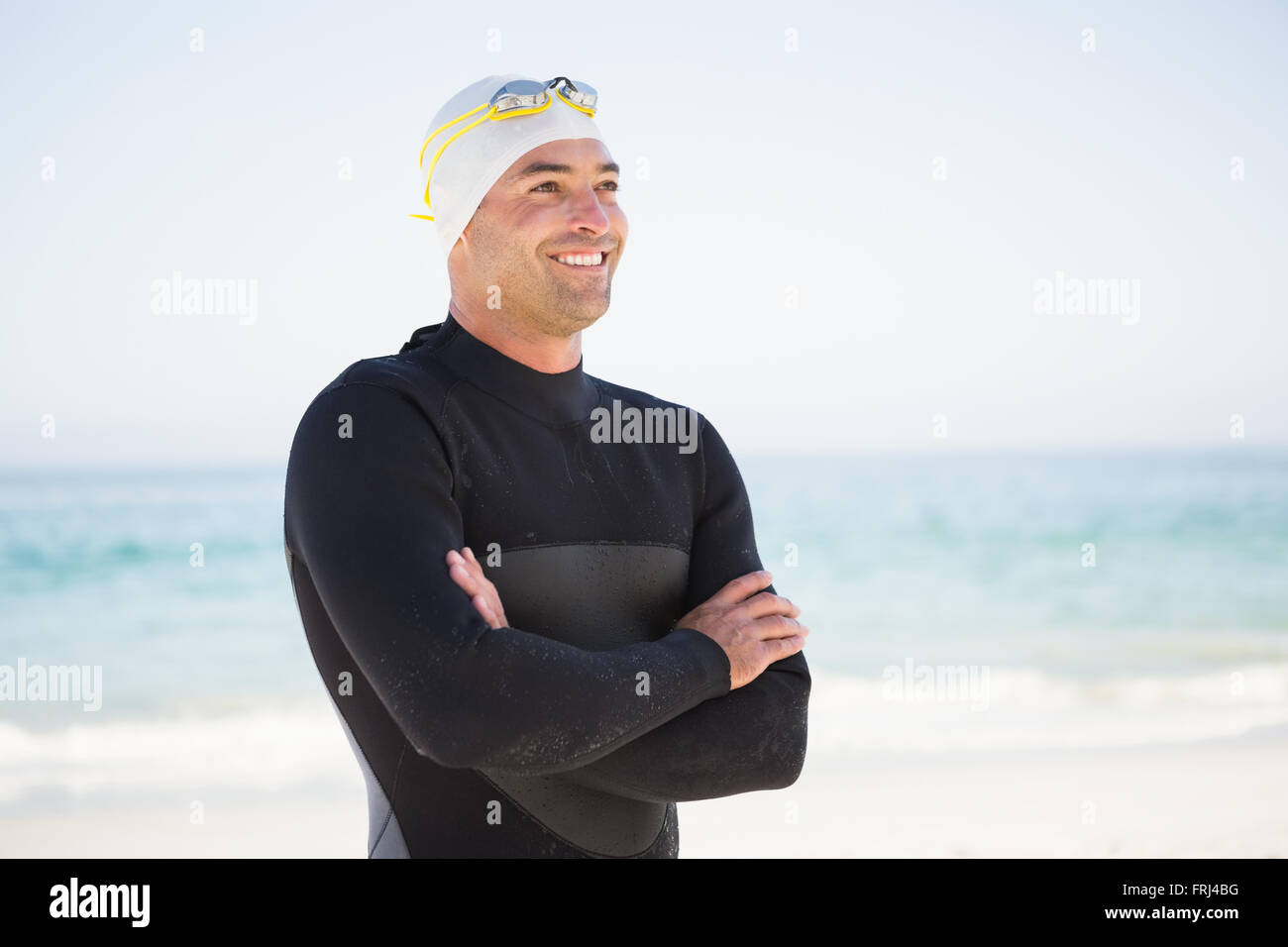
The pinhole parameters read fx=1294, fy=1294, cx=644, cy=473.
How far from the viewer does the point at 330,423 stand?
2248mm

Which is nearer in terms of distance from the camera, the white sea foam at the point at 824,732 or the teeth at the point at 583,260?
the teeth at the point at 583,260

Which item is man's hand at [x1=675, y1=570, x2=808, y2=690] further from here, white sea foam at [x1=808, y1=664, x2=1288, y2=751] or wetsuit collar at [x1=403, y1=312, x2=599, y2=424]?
white sea foam at [x1=808, y1=664, x2=1288, y2=751]

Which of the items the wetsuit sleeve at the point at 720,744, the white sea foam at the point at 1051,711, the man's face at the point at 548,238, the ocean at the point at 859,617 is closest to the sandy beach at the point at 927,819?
the ocean at the point at 859,617

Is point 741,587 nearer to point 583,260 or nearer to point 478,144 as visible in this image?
point 583,260

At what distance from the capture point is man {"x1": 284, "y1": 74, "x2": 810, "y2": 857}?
2.09m

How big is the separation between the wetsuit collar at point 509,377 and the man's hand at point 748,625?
0.48 meters

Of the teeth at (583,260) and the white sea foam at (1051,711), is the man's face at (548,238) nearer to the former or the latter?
the teeth at (583,260)

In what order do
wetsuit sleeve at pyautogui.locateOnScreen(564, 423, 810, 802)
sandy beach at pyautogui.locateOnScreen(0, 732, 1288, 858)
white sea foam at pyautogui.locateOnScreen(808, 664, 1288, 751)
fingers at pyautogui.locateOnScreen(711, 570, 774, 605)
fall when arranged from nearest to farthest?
wetsuit sleeve at pyautogui.locateOnScreen(564, 423, 810, 802) → fingers at pyautogui.locateOnScreen(711, 570, 774, 605) → sandy beach at pyautogui.locateOnScreen(0, 732, 1288, 858) → white sea foam at pyautogui.locateOnScreen(808, 664, 1288, 751)

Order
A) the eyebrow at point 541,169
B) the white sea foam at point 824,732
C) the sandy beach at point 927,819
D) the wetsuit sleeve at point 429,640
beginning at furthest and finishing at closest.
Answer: the white sea foam at point 824,732
the sandy beach at point 927,819
the eyebrow at point 541,169
the wetsuit sleeve at point 429,640

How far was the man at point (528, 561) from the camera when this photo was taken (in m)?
2.09

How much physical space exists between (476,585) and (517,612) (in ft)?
0.73

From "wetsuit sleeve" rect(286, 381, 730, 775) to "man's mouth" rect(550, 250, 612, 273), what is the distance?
0.49 metres

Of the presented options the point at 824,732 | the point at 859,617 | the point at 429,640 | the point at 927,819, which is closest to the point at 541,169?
the point at 429,640

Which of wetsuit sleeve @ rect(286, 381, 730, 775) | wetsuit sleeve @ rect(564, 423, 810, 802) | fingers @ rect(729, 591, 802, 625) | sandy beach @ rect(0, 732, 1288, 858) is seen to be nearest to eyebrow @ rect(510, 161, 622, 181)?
wetsuit sleeve @ rect(286, 381, 730, 775)
